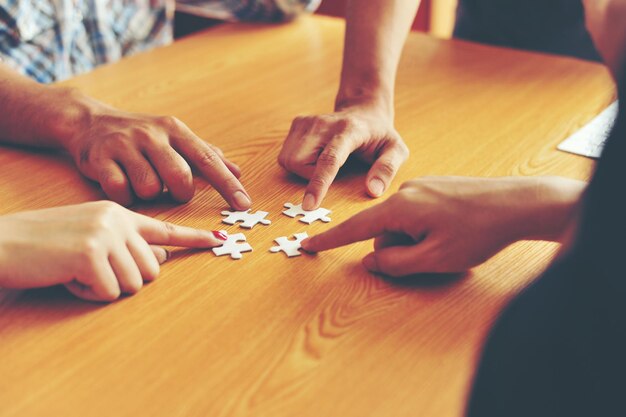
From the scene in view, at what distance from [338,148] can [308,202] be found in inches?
6.6

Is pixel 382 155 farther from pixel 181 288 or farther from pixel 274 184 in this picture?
pixel 181 288

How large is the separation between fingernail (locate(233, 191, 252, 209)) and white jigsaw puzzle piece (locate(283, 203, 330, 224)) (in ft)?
0.26

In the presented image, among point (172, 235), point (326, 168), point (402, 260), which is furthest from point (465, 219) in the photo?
point (172, 235)

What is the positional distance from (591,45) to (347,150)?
1.29 metres

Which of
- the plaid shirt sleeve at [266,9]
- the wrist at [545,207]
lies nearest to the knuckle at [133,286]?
the wrist at [545,207]

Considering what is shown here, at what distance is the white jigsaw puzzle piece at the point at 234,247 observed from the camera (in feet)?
3.84

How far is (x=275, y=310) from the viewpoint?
1.02 metres

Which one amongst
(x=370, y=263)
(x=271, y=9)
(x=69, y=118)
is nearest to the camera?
(x=370, y=263)

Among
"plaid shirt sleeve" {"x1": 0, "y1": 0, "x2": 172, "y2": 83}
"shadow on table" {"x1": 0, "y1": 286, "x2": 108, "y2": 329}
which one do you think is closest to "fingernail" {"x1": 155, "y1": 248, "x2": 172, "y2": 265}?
"shadow on table" {"x1": 0, "y1": 286, "x2": 108, "y2": 329}

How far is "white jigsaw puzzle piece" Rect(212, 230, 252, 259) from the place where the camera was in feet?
3.84

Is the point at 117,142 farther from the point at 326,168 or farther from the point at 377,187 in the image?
the point at 377,187

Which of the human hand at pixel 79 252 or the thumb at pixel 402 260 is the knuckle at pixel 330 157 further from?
the human hand at pixel 79 252

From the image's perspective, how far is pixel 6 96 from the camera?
1596mm

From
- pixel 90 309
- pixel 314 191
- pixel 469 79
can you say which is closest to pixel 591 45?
pixel 469 79
